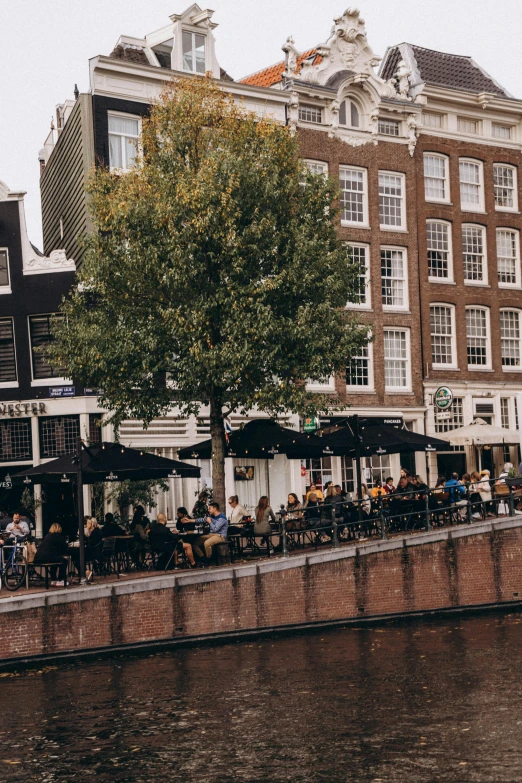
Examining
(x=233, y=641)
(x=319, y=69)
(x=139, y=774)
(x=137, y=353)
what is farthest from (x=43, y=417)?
(x=139, y=774)

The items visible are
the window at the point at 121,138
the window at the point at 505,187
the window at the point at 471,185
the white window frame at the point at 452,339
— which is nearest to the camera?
the window at the point at 121,138

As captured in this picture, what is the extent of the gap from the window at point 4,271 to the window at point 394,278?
13.9 metres

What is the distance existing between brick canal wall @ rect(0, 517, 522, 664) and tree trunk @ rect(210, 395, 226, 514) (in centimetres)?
363

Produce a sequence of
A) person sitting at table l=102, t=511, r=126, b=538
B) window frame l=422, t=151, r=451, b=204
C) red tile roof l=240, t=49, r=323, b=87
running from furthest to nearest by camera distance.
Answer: window frame l=422, t=151, r=451, b=204 → red tile roof l=240, t=49, r=323, b=87 → person sitting at table l=102, t=511, r=126, b=538

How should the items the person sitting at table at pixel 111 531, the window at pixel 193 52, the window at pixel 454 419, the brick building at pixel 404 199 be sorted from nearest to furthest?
the person sitting at table at pixel 111 531, the window at pixel 193 52, the brick building at pixel 404 199, the window at pixel 454 419

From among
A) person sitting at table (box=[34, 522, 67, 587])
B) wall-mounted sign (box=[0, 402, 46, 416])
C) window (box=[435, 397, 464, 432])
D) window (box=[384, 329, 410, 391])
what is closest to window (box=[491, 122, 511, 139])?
window (box=[384, 329, 410, 391])

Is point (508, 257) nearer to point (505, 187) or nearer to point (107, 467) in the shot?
point (505, 187)

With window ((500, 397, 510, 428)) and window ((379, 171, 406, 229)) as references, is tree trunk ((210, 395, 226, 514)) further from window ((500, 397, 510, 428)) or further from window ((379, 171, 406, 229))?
window ((500, 397, 510, 428))

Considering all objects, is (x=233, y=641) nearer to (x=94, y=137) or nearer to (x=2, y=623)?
(x=2, y=623)

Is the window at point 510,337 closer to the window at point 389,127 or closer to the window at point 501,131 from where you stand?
the window at point 501,131

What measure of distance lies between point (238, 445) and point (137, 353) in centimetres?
323

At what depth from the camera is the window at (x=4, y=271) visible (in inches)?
1451

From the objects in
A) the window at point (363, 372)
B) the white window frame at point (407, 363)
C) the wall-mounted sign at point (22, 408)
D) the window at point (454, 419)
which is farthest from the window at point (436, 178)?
the wall-mounted sign at point (22, 408)

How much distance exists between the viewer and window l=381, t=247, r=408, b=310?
147 feet
